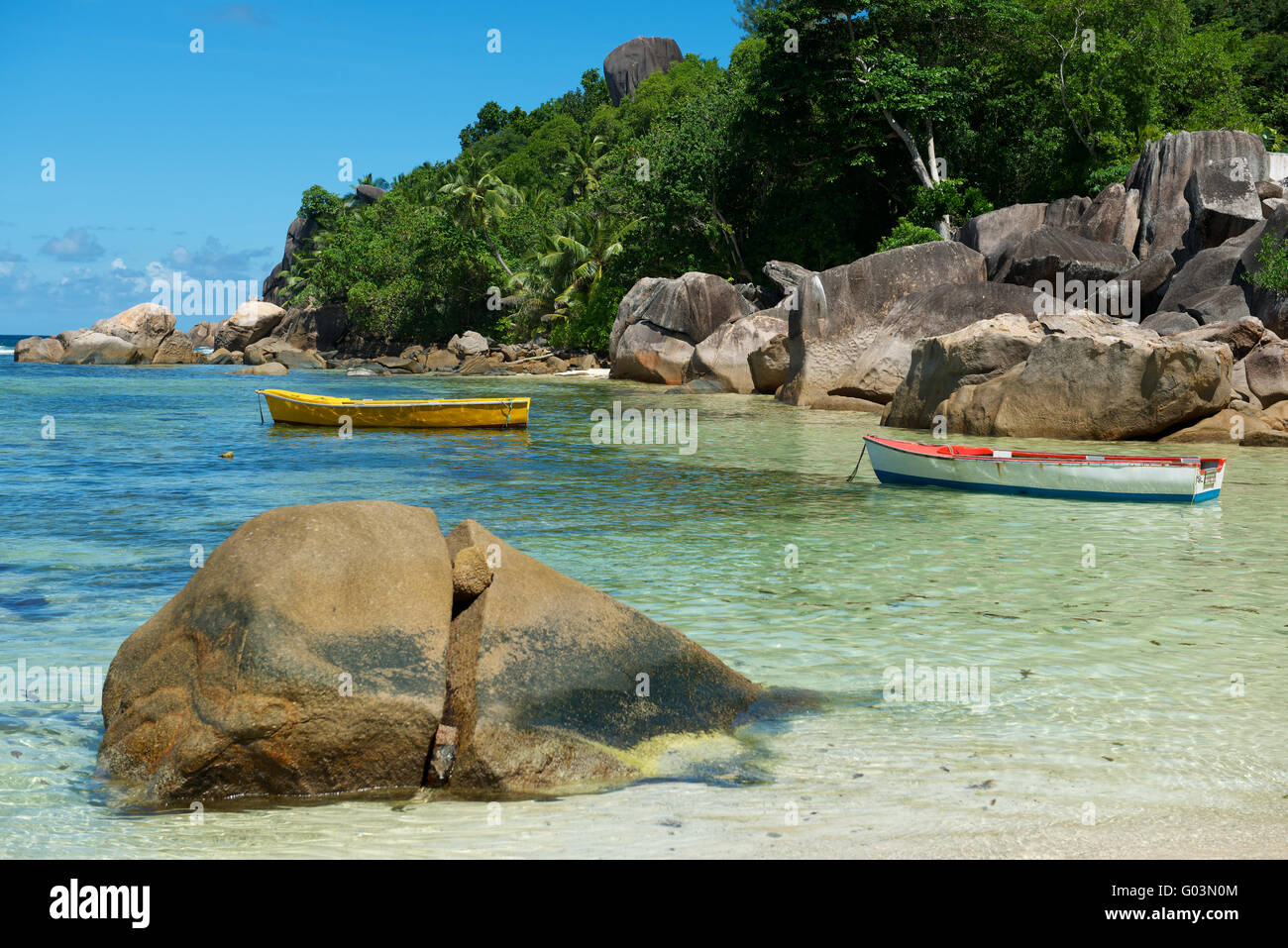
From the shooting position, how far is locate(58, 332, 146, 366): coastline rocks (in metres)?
64.2

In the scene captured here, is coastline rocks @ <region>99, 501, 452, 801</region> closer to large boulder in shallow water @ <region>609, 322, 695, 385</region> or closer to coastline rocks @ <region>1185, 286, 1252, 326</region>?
coastline rocks @ <region>1185, 286, 1252, 326</region>

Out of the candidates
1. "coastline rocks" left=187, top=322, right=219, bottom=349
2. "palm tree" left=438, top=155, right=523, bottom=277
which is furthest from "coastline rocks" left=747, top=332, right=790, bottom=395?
"coastline rocks" left=187, top=322, right=219, bottom=349

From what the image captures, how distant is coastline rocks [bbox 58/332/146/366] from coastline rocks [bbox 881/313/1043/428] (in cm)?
5555

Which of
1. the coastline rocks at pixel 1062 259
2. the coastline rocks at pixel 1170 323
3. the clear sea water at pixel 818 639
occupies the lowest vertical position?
the clear sea water at pixel 818 639

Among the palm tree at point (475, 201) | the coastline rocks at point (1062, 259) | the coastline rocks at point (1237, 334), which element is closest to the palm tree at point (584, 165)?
the palm tree at point (475, 201)

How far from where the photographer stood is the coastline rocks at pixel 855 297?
26.1m

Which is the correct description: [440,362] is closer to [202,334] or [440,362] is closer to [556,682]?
[556,682]

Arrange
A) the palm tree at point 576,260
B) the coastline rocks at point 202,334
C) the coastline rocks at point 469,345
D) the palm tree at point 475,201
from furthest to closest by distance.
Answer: the coastline rocks at point 202,334
the palm tree at point 475,201
the coastline rocks at point 469,345
the palm tree at point 576,260

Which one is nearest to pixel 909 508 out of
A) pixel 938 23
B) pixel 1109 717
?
pixel 1109 717

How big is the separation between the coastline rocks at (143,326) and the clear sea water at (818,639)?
5211 centimetres

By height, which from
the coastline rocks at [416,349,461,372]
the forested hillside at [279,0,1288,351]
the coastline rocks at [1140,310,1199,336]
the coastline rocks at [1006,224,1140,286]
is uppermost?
the forested hillside at [279,0,1288,351]

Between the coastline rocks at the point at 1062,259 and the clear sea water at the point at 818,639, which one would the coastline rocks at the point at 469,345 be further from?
the clear sea water at the point at 818,639

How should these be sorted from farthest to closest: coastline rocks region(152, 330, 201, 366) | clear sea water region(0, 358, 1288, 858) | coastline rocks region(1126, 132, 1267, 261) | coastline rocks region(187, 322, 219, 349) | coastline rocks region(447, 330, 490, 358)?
coastline rocks region(187, 322, 219, 349) → coastline rocks region(152, 330, 201, 366) → coastline rocks region(447, 330, 490, 358) → coastline rocks region(1126, 132, 1267, 261) → clear sea water region(0, 358, 1288, 858)

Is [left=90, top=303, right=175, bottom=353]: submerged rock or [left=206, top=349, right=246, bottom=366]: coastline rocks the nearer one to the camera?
[left=206, top=349, right=246, bottom=366]: coastline rocks
